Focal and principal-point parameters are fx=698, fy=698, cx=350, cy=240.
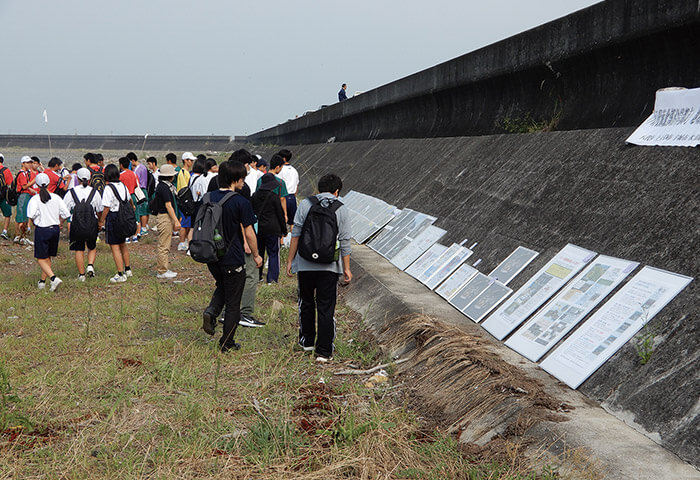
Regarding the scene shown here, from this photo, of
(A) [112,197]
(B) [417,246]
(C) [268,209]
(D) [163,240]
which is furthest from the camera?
(D) [163,240]

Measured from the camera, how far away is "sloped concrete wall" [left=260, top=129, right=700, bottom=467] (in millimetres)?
4297

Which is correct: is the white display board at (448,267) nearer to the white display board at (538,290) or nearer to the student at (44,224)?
the white display board at (538,290)

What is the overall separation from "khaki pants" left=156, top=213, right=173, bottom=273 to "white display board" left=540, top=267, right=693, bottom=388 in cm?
738

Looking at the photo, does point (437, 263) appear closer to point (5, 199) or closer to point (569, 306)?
point (569, 306)

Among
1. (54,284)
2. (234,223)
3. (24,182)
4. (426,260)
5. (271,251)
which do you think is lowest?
(54,284)

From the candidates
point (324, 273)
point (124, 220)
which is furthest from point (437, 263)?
point (124, 220)

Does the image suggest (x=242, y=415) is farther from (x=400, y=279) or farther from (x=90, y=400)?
(x=400, y=279)

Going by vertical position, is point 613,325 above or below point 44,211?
above

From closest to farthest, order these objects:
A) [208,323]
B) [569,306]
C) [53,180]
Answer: [569,306]
[208,323]
[53,180]

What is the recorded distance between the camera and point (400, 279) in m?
8.85

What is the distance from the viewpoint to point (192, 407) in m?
5.07

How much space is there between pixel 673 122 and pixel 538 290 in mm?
2017

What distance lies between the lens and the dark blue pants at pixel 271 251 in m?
9.82

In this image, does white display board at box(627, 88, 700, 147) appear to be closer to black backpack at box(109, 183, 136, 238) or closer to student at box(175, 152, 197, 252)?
black backpack at box(109, 183, 136, 238)
